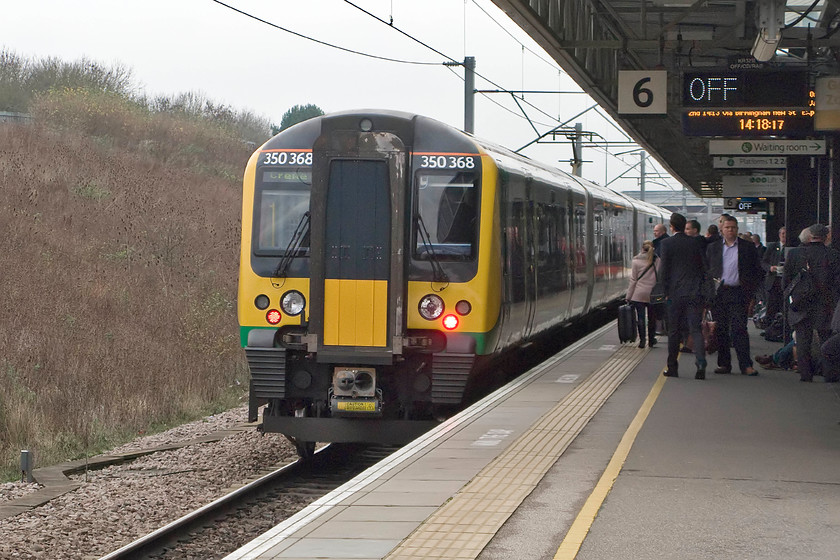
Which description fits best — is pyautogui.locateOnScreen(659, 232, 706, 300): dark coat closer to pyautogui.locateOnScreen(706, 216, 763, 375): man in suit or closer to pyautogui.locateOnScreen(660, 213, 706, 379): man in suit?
pyautogui.locateOnScreen(660, 213, 706, 379): man in suit

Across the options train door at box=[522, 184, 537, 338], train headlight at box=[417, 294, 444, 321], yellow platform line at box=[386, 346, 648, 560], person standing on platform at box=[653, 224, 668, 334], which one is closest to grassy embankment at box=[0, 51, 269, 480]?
train headlight at box=[417, 294, 444, 321]

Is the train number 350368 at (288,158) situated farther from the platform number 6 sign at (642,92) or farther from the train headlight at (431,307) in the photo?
the platform number 6 sign at (642,92)

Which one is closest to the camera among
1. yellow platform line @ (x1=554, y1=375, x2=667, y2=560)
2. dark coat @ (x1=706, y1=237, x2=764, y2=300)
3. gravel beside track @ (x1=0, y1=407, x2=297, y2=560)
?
yellow platform line @ (x1=554, y1=375, x2=667, y2=560)

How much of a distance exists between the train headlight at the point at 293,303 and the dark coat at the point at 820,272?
16.1 ft

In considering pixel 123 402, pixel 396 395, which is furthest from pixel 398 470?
pixel 123 402

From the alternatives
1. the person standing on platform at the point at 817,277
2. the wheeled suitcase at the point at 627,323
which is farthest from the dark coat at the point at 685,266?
the wheeled suitcase at the point at 627,323

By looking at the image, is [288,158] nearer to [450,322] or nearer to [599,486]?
[450,322]

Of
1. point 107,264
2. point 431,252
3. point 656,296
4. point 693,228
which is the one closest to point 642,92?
point 693,228

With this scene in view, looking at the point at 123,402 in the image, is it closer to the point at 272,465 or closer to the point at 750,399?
the point at 272,465

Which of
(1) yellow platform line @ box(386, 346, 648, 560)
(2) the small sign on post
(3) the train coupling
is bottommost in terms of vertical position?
(2) the small sign on post

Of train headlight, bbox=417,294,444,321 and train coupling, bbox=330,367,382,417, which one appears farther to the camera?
train headlight, bbox=417,294,444,321

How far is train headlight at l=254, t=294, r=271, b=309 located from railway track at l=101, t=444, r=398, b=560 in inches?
59.3

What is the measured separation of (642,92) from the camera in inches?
604

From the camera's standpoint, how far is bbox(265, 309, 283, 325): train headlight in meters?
10.9
